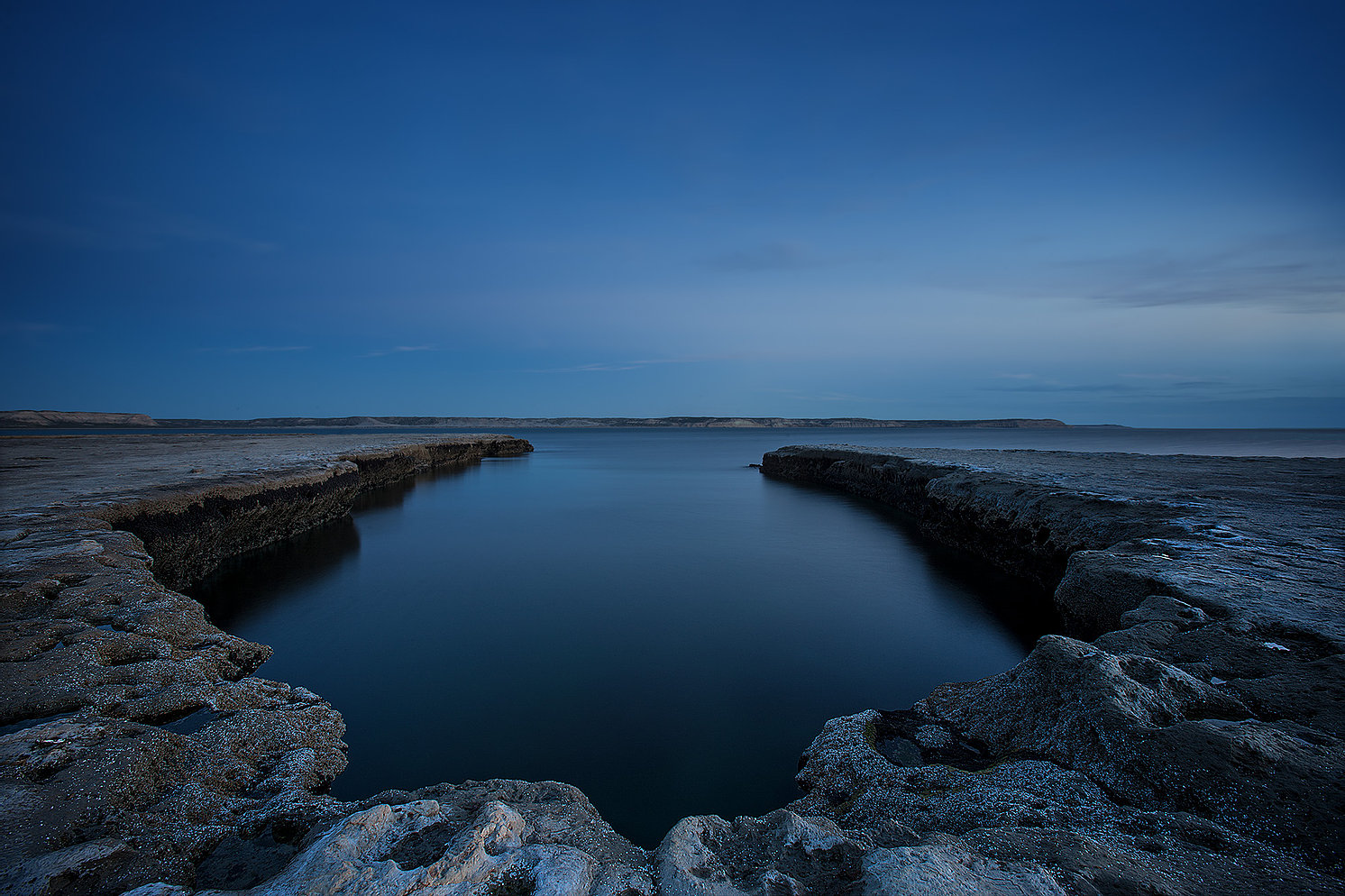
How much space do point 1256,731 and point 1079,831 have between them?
1.01 m

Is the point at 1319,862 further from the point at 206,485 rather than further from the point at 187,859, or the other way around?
the point at 206,485

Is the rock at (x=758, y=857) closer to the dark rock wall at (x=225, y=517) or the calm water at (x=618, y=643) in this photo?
the calm water at (x=618, y=643)

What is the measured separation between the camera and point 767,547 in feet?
38.8

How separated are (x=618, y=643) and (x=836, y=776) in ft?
12.0

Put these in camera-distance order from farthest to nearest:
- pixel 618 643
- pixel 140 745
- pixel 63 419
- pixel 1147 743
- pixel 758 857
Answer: pixel 63 419
pixel 618 643
pixel 140 745
pixel 1147 743
pixel 758 857

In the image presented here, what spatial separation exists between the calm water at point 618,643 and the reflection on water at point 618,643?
2 cm

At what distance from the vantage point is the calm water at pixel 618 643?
4.28m

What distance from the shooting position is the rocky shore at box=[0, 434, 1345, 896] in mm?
1994

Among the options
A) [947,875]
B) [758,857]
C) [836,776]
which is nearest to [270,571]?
[836,776]

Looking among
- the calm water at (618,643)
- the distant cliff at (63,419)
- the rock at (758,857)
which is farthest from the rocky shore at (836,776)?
the distant cliff at (63,419)

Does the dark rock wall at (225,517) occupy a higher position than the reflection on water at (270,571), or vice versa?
the dark rock wall at (225,517)

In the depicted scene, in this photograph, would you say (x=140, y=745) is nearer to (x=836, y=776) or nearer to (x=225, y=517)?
(x=836, y=776)

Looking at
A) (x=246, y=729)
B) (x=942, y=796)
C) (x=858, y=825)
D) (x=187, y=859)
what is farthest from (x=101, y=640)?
(x=942, y=796)

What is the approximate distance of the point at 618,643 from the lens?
6.53 meters
